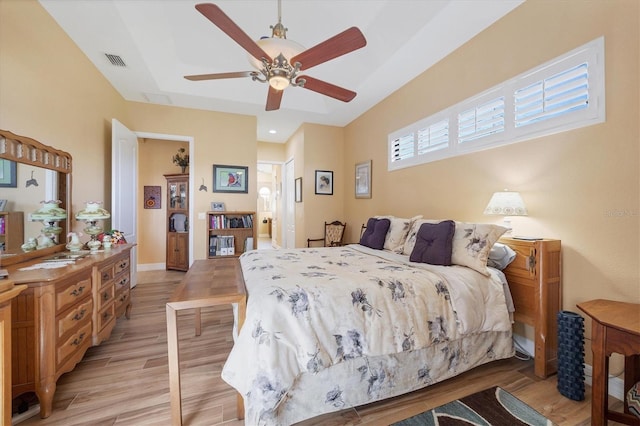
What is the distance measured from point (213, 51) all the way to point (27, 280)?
123 inches

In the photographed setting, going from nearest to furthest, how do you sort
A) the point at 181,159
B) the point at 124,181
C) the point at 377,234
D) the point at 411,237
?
1. the point at 411,237
2. the point at 377,234
3. the point at 124,181
4. the point at 181,159

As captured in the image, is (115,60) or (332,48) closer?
(332,48)

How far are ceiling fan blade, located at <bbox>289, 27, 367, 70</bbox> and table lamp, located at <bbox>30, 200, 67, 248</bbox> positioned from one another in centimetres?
227

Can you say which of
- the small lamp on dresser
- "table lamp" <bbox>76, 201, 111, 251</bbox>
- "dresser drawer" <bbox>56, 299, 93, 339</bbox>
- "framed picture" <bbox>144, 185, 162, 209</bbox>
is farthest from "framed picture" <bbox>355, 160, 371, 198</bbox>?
Answer: "framed picture" <bbox>144, 185, 162, 209</bbox>

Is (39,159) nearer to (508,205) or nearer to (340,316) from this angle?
(340,316)

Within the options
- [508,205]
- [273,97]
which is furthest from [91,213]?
[508,205]

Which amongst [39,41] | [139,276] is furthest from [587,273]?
[139,276]

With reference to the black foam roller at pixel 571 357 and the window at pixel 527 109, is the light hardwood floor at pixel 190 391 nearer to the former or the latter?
the black foam roller at pixel 571 357

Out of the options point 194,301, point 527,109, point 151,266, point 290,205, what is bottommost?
point 151,266

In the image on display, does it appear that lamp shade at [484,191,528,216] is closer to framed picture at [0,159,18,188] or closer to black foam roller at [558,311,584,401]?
black foam roller at [558,311,584,401]

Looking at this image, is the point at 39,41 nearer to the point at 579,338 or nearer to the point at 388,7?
the point at 388,7

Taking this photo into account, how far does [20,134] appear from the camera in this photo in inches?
77.2

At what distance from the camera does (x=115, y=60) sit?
3.00 m

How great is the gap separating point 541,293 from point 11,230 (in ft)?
12.3
